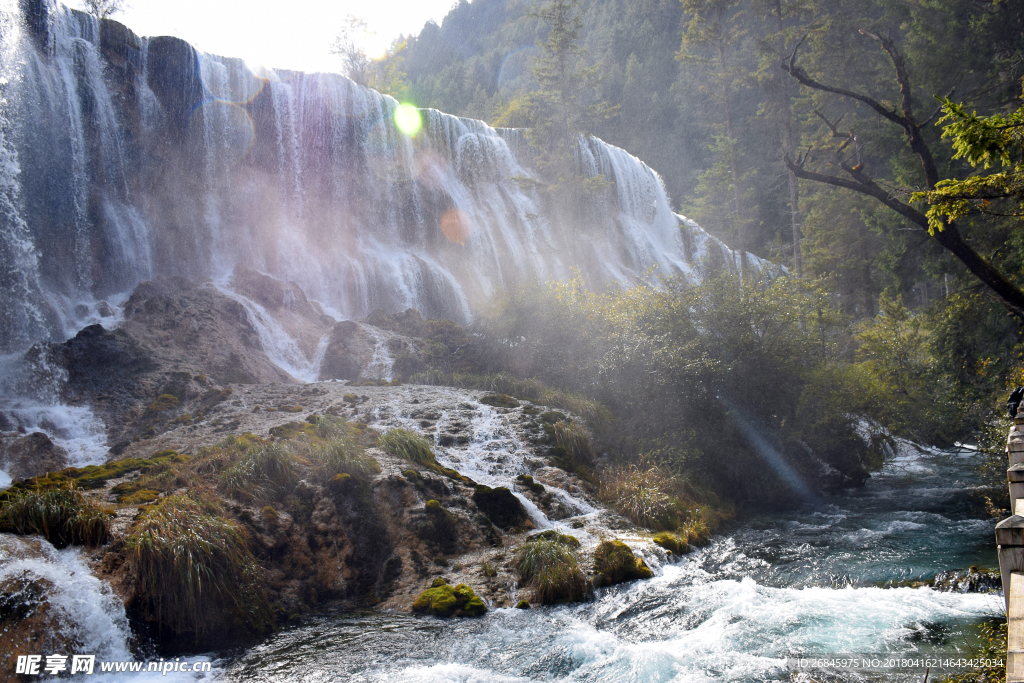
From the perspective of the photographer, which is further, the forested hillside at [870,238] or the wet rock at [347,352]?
the wet rock at [347,352]

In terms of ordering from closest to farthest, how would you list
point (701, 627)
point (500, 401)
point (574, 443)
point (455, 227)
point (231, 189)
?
point (701, 627) → point (574, 443) → point (500, 401) → point (231, 189) → point (455, 227)

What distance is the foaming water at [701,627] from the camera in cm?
612

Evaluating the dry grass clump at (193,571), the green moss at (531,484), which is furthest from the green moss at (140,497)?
the green moss at (531,484)

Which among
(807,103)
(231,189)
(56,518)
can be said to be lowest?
(56,518)

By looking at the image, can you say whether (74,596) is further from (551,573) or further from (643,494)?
(643,494)

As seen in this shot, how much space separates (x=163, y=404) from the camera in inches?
519

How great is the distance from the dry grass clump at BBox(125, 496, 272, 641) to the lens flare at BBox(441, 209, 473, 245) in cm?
2111

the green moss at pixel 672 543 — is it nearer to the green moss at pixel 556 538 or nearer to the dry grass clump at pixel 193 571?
the green moss at pixel 556 538

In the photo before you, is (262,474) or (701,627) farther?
(262,474)

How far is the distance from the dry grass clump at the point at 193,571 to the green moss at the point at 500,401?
26.8 feet

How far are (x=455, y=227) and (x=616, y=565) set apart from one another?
21309 millimetres

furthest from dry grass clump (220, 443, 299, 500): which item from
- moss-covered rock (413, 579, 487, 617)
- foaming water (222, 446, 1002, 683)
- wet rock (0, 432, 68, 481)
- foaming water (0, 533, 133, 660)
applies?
wet rock (0, 432, 68, 481)

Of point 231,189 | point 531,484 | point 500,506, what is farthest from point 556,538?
point 231,189

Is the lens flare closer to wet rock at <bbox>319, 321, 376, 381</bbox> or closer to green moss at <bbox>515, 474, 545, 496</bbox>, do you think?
wet rock at <bbox>319, 321, 376, 381</bbox>
